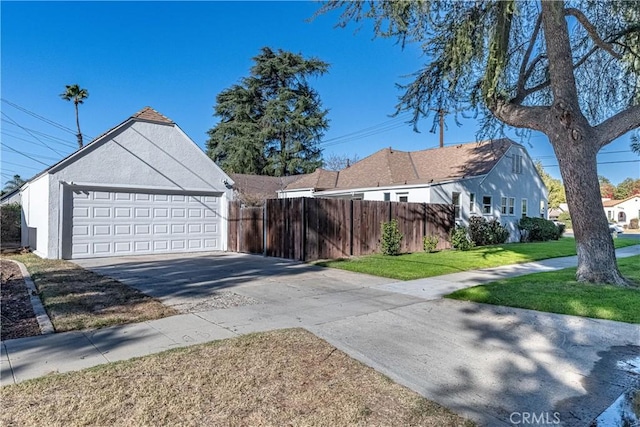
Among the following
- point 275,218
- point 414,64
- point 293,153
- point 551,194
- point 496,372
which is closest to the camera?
point 496,372

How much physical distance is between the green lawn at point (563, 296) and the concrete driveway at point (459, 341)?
0.35m

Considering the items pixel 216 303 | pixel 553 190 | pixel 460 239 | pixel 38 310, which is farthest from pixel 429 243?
pixel 553 190

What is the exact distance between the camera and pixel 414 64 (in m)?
11.5

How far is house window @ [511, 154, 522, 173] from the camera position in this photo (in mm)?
21656

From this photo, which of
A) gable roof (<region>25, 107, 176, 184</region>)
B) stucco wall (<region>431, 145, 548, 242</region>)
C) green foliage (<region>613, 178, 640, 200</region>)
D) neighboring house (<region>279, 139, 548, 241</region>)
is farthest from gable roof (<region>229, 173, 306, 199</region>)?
green foliage (<region>613, 178, 640, 200</region>)

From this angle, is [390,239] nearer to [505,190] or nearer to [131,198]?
[131,198]

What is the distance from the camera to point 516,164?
21.9 meters

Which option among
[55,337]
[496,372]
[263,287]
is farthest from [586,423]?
[263,287]

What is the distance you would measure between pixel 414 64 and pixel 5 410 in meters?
11.9

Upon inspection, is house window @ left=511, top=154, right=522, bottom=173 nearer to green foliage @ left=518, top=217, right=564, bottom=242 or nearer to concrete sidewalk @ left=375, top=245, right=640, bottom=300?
green foliage @ left=518, top=217, right=564, bottom=242

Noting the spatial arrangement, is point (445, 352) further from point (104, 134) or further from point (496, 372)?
point (104, 134)

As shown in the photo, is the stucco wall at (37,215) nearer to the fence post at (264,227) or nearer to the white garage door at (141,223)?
the white garage door at (141,223)

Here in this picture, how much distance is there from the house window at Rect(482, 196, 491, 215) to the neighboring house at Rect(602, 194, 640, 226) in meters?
41.8

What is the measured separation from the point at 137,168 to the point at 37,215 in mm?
3998
